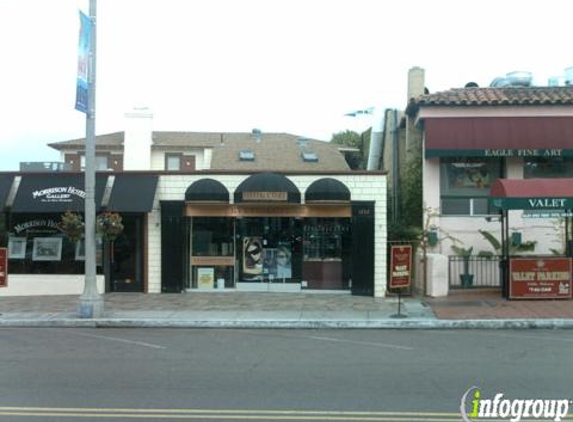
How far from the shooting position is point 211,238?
18.5 meters

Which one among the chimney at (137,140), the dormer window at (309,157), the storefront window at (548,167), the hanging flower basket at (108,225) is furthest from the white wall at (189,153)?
the hanging flower basket at (108,225)

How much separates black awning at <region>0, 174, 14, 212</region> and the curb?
5.09 meters

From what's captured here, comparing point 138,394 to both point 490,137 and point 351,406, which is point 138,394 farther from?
point 490,137

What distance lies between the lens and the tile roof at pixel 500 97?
18.4 metres

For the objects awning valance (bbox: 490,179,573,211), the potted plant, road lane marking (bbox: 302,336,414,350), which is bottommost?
road lane marking (bbox: 302,336,414,350)

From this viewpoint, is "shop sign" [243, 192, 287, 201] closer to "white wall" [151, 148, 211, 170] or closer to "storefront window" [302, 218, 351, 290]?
"storefront window" [302, 218, 351, 290]

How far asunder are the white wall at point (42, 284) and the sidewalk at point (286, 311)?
0.56 meters

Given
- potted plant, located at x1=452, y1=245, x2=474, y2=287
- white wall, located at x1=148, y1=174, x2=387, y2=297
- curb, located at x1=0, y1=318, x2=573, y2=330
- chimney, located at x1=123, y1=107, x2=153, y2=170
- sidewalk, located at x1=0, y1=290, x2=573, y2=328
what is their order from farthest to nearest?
chimney, located at x1=123, y1=107, x2=153, y2=170 → potted plant, located at x1=452, y1=245, x2=474, y2=287 → white wall, located at x1=148, y1=174, x2=387, y2=297 → sidewalk, located at x1=0, y1=290, x2=573, y2=328 → curb, located at x1=0, y1=318, x2=573, y2=330

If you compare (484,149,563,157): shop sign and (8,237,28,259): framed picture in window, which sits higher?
(484,149,563,157): shop sign

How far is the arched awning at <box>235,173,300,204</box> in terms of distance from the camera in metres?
17.3

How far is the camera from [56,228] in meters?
18.2

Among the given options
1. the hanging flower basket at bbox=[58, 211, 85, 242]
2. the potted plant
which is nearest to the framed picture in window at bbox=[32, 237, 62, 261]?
the hanging flower basket at bbox=[58, 211, 85, 242]

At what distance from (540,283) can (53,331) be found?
1157cm

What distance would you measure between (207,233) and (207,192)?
1.37 metres
